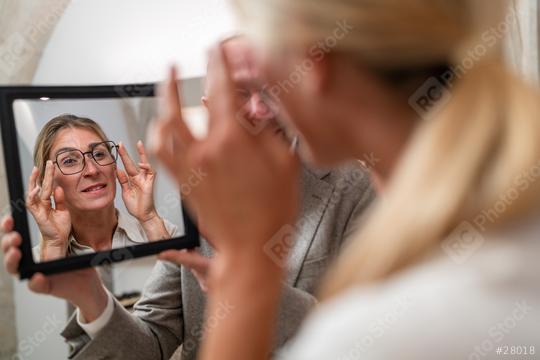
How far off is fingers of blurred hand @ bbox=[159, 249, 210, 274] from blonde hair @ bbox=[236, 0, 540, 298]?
0.39m

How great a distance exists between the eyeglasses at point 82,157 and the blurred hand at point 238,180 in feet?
1.12

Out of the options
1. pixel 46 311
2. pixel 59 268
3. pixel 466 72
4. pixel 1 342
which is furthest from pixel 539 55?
pixel 1 342

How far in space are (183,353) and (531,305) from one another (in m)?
0.70

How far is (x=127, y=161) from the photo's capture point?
786mm

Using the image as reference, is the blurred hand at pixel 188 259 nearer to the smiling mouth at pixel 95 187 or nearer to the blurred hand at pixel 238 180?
the smiling mouth at pixel 95 187

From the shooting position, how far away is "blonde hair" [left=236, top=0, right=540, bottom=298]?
0.37 meters

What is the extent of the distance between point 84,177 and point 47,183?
52 millimetres

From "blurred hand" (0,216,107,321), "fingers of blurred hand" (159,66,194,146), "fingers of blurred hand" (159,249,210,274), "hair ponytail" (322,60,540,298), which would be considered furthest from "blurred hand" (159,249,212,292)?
"hair ponytail" (322,60,540,298)

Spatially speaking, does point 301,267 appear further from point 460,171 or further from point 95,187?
point 460,171

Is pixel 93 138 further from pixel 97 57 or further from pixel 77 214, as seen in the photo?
pixel 97 57

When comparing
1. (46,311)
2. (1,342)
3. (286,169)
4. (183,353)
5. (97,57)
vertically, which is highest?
(97,57)

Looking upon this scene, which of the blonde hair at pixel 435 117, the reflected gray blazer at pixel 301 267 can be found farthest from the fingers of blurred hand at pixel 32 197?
the blonde hair at pixel 435 117

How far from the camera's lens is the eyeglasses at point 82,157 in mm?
752

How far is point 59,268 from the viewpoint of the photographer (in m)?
0.70
